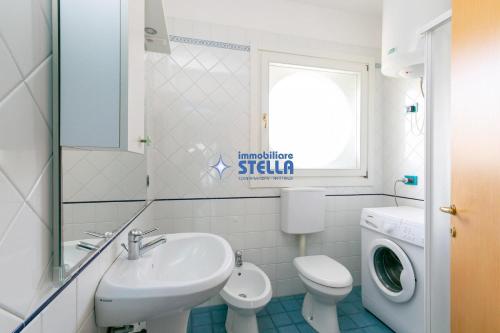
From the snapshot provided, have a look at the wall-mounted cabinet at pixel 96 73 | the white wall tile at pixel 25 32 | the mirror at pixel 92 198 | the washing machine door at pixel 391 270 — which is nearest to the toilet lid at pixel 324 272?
the washing machine door at pixel 391 270

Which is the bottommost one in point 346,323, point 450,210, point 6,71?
point 346,323

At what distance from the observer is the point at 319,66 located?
2.16 m

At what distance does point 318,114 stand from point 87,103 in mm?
2040

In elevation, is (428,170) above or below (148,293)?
above

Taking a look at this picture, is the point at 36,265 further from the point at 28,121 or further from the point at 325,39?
the point at 325,39

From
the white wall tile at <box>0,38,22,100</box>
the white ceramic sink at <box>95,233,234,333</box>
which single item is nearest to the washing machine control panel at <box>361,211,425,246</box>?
the white ceramic sink at <box>95,233,234,333</box>

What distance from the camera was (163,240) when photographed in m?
1.10

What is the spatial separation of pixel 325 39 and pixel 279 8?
47cm

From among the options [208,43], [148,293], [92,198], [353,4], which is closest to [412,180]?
[353,4]

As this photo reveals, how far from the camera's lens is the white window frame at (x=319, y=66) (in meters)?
2.01

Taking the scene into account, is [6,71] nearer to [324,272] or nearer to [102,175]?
[102,175]

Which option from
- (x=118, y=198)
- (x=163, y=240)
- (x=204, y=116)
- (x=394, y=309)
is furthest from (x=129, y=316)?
(x=394, y=309)

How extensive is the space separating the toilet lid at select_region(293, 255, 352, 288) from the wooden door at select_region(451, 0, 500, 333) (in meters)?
0.57

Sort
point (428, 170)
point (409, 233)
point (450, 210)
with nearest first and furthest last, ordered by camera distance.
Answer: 1. point (450, 210)
2. point (428, 170)
3. point (409, 233)
